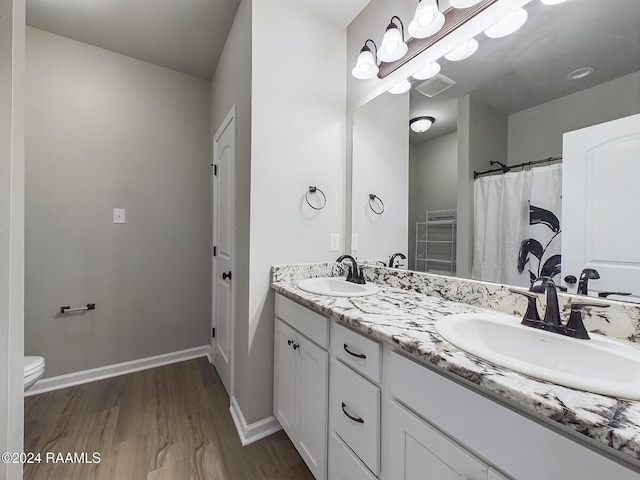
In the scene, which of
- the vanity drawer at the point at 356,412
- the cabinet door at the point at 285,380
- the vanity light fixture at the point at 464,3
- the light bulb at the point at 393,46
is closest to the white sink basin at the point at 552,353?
the vanity drawer at the point at 356,412

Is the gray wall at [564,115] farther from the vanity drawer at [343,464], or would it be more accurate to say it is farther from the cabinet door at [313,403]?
the vanity drawer at [343,464]

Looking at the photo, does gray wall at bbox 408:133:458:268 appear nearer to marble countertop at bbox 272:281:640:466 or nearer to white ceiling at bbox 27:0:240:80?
marble countertop at bbox 272:281:640:466

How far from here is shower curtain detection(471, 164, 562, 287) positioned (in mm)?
917

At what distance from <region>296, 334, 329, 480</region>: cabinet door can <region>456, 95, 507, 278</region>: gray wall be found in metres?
0.75

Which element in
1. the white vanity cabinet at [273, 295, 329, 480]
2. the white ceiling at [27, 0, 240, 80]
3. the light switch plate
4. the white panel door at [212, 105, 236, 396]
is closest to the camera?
the white vanity cabinet at [273, 295, 329, 480]

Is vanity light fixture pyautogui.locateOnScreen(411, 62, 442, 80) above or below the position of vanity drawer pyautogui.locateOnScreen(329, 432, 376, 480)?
above

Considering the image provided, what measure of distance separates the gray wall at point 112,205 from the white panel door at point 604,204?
2.61 m

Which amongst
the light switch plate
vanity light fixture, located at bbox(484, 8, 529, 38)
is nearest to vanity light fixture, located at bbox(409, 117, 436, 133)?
vanity light fixture, located at bbox(484, 8, 529, 38)

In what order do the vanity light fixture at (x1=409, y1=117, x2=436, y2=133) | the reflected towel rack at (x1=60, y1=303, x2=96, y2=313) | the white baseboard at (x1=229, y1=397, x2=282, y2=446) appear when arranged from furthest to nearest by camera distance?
the reflected towel rack at (x1=60, y1=303, x2=96, y2=313), the white baseboard at (x1=229, y1=397, x2=282, y2=446), the vanity light fixture at (x1=409, y1=117, x2=436, y2=133)

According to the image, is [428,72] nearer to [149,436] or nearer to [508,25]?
[508,25]

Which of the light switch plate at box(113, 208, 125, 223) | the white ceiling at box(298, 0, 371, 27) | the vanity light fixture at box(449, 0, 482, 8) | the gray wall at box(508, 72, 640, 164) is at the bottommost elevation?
the light switch plate at box(113, 208, 125, 223)

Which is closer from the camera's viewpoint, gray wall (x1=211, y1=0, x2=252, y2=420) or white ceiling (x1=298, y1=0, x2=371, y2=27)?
gray wall (x1=211, y1=0, x2=252, y2=420)

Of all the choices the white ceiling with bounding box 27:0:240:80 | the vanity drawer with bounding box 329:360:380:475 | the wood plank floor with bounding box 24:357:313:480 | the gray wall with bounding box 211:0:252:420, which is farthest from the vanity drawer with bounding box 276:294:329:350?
the white ceiling with bounding box 27:0:240:80

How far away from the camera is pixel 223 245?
2.11 metres
